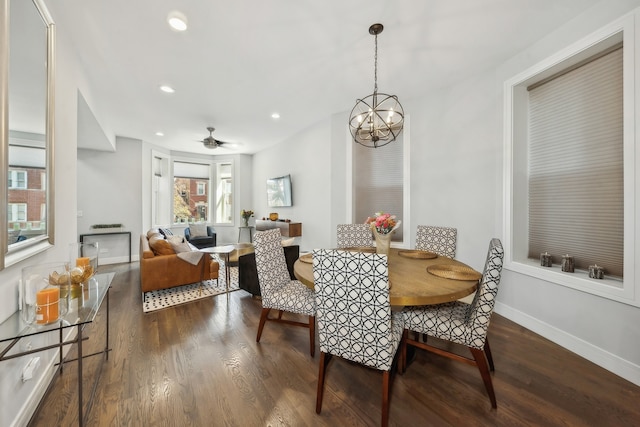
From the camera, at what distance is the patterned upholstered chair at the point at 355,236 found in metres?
3.05

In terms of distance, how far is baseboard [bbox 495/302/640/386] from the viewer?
1.80m

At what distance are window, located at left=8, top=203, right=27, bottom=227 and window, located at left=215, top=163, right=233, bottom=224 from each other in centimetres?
610

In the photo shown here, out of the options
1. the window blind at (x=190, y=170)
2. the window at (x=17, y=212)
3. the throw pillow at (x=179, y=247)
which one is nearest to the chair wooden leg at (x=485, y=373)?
the window at (x=17, y=212)

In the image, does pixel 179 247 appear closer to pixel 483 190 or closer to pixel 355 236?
pixel 355 236

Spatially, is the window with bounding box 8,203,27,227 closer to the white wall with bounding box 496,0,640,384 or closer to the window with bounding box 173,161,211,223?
the white wall with bounding box 496,0,640,384

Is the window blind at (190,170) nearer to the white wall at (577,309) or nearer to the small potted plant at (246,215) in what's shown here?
the small potted plant at (246,215)

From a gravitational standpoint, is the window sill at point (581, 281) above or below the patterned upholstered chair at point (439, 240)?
below

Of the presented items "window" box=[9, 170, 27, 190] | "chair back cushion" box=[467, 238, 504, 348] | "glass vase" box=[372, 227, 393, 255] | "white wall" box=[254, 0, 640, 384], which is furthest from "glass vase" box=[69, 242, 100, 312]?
"white wall" box=[254, 0, 640, 384]

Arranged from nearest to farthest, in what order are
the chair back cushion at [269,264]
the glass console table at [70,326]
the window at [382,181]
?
1. the glass console table at [70,326]
2. the chair back cushion at [269,264]
3. the window at [382,181]

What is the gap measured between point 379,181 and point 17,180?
152 inches

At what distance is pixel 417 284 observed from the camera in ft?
5.18

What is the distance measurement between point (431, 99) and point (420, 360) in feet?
10.6

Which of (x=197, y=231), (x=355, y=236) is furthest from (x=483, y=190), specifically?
(x=197, y=231)

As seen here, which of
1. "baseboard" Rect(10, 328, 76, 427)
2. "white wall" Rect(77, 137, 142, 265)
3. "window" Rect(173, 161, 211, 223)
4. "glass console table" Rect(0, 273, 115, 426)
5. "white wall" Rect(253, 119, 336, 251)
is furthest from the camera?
"window" Rect(173, 161, 211, 223)
